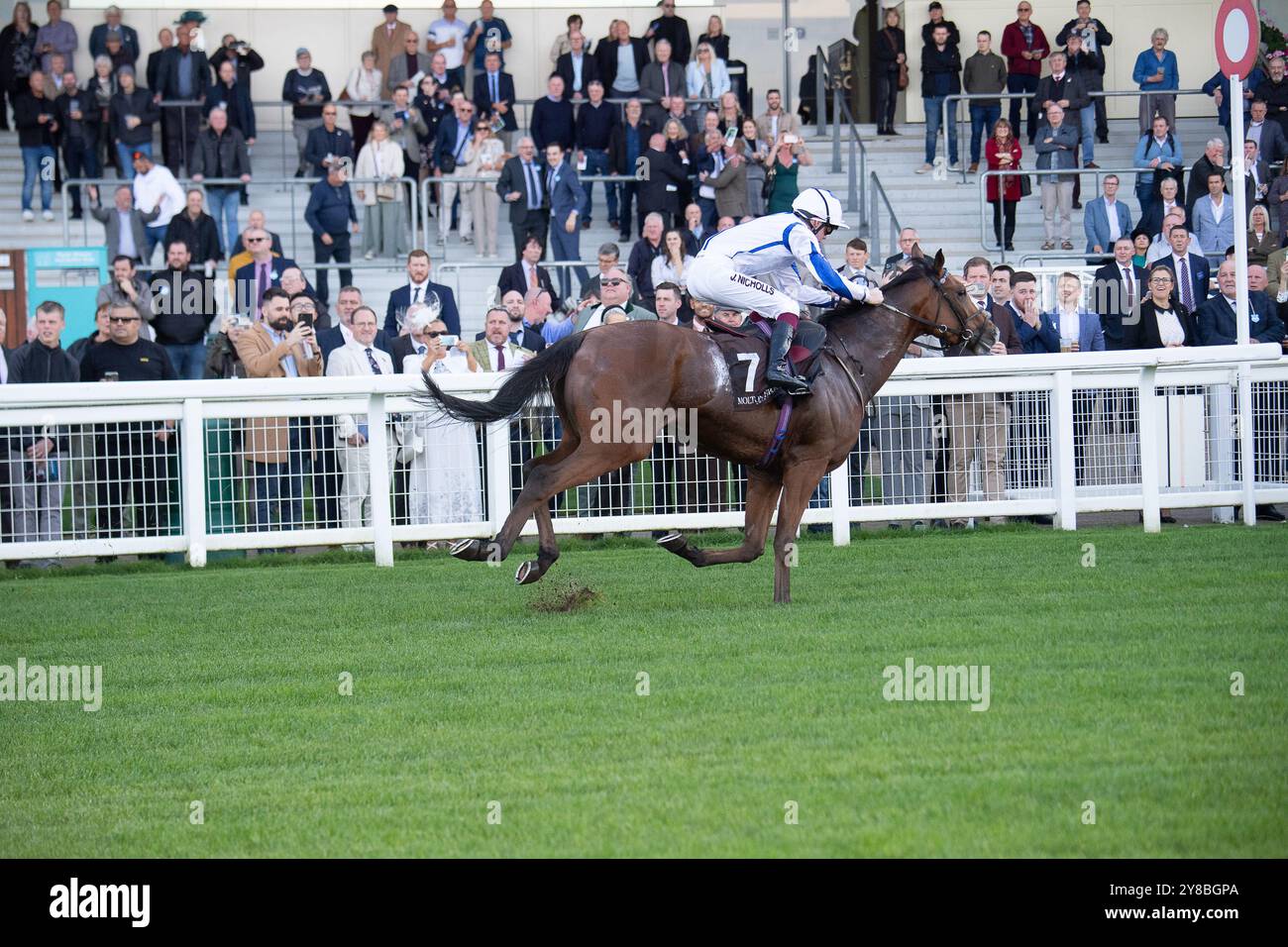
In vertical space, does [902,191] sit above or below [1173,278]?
above

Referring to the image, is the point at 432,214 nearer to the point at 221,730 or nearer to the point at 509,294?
the point at 509,294

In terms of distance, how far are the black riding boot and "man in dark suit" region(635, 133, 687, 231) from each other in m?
9.16

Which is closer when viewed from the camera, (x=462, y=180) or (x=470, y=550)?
(x=470, y=550)

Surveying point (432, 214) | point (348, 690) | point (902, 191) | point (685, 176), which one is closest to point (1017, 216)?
point (902, 191)

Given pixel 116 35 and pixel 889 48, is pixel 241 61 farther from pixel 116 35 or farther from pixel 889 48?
pixel 889 48

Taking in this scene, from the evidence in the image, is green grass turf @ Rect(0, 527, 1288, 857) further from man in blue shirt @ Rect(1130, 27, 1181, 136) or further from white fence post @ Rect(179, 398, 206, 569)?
man in blue shirt @ Rect(1130, 27, 1181, 136)

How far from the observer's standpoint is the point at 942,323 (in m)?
10.6

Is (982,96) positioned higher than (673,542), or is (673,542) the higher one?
(982,96)

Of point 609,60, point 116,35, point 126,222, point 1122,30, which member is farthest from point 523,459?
point 1122,30

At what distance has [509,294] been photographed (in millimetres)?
14016

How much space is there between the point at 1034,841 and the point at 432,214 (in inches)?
658

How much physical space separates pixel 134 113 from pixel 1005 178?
1015cm

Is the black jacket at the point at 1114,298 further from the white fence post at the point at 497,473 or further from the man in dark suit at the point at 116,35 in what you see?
the man in dark suit at the point at 116,35

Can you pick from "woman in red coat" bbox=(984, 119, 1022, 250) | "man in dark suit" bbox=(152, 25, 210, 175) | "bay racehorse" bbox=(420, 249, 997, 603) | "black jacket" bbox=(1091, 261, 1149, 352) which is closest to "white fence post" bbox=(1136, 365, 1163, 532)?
"black jacket" bbox=(1091, 261, 1149, 352)
